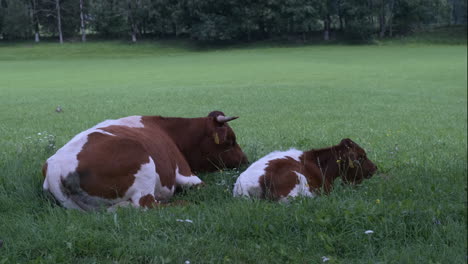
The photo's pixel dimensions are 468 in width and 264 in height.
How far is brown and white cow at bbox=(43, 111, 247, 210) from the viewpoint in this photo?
502 centimetres

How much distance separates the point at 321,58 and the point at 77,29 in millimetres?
28722

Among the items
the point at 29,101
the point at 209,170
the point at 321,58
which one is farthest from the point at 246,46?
the point at 209,170

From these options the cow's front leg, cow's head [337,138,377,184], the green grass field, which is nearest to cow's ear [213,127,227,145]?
the green grass field

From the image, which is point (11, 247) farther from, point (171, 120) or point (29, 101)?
point (29, 101)

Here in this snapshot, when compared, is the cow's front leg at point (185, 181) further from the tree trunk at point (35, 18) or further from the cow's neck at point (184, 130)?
the tree trunk at point (35, 18)

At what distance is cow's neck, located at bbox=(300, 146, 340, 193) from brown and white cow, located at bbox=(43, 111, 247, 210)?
3.87 feet

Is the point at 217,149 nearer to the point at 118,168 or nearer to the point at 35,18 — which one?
the point at 118,168

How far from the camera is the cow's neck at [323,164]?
19.1 feet

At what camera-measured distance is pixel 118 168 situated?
510 centimetres

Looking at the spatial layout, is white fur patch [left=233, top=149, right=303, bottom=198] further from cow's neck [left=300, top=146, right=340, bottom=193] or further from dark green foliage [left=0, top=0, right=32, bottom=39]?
dark green foliage [left=0, top=0, right=32, bottom=39]

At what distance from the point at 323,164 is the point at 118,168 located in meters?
2.20

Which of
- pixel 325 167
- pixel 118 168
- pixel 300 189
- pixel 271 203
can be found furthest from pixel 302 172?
pixel 118 168

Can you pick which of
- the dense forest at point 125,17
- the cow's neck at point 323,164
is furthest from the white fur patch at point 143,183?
the dense forest at point 125,17

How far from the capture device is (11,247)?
4.18 m
